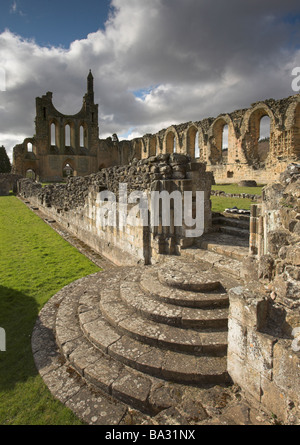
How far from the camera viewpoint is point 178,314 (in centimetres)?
350

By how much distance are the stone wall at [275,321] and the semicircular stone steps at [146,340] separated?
42 centimetres

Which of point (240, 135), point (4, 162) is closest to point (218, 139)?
point (240, 135)

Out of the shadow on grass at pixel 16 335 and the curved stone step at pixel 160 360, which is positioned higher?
the curved stone step at pixel 160 360

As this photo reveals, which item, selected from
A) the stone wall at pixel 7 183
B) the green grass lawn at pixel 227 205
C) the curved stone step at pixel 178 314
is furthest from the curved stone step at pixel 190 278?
the stone wall at pixel 7 183

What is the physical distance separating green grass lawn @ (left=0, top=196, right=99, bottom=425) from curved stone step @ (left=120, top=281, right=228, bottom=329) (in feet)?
4.70

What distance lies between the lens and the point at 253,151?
22344 mm

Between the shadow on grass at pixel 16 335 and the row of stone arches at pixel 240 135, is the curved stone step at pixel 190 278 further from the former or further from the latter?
the row of stone arches at pixel 240 135

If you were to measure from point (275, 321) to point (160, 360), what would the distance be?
136 centimetres

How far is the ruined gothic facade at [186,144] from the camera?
19.6 metres

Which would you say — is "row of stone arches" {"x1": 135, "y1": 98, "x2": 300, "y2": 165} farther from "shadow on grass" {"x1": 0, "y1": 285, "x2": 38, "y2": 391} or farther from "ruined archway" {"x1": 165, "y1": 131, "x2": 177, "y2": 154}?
"shadow on grass" {"x1": 0, "y1": 285, "x2": 38, "y2": 391}

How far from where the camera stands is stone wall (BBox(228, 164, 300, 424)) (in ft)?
7.46

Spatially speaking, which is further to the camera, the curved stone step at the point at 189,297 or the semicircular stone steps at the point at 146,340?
the curved stone step at the point at 189,297

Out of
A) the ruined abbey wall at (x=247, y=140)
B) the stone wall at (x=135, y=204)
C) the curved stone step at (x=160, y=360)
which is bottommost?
the curved stone step at (x=160, y=360)

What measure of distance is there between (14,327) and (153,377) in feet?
8.65
